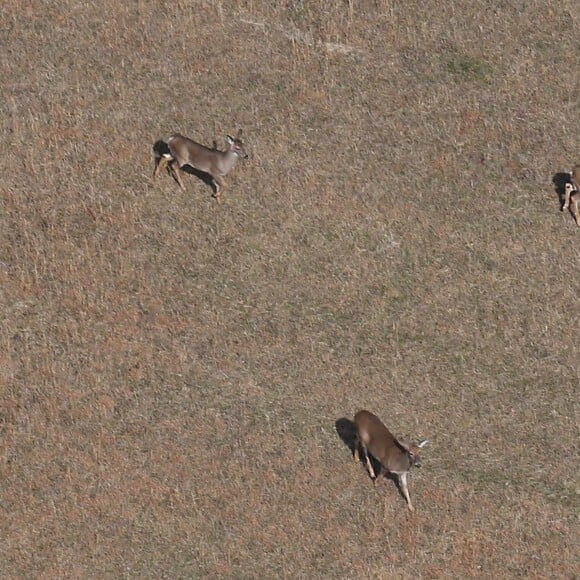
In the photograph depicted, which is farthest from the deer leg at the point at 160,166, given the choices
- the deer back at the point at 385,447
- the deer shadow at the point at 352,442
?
the deer back at the point at 385,447

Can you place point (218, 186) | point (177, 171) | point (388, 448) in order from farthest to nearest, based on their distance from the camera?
A: point (218, 186) → point (177, 171) → point (388, 448)

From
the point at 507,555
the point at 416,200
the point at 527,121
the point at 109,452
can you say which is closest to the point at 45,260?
the point at 109,452

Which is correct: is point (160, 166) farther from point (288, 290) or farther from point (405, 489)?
point (405, 489)

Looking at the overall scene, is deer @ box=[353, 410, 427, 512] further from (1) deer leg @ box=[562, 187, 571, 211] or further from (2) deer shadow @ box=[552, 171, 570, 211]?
(2) deer shadow @ box=[552, 171, 570, 211]

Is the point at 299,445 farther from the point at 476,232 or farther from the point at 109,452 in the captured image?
the point at 476,232

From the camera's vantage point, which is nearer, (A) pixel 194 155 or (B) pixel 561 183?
(A) pixel 194 155

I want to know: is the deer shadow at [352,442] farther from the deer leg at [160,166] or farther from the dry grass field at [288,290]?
the deer leg at [160,166]

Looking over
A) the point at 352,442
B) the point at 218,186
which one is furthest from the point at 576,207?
the point at 352,442
